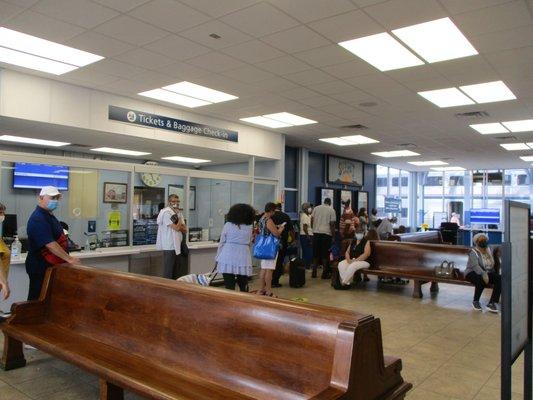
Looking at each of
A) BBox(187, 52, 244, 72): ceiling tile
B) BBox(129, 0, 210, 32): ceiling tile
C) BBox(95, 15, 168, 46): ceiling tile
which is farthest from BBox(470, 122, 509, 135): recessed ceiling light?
BBox(95, 15, 168, 46): ceiling tile

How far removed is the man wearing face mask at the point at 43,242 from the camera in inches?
135

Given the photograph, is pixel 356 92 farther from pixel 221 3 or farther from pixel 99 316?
pixel 99 316

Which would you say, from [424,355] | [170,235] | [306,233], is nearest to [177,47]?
[170,235]

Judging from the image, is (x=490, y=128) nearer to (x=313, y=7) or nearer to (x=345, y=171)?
(x=345, y=171)

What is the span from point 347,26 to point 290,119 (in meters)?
4.00


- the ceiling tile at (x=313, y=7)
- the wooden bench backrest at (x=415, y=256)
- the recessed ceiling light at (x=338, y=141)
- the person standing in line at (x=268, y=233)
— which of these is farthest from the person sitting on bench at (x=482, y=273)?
the recessed ceiling light at (x=338, y=141)

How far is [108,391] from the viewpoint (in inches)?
93.6

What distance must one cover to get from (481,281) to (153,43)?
5002 millimetres

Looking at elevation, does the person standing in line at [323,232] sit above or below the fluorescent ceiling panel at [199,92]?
below

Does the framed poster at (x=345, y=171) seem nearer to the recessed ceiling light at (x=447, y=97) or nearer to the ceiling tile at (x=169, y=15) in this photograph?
the recessed ceiling light at (x=447, y=97)

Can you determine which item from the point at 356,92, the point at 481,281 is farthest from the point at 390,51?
the point at 481,281

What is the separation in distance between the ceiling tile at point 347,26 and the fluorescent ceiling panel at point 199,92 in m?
2.41

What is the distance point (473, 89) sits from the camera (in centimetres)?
585

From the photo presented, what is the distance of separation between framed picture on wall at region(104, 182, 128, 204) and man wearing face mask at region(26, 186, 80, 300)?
Result: 98.9 inches
